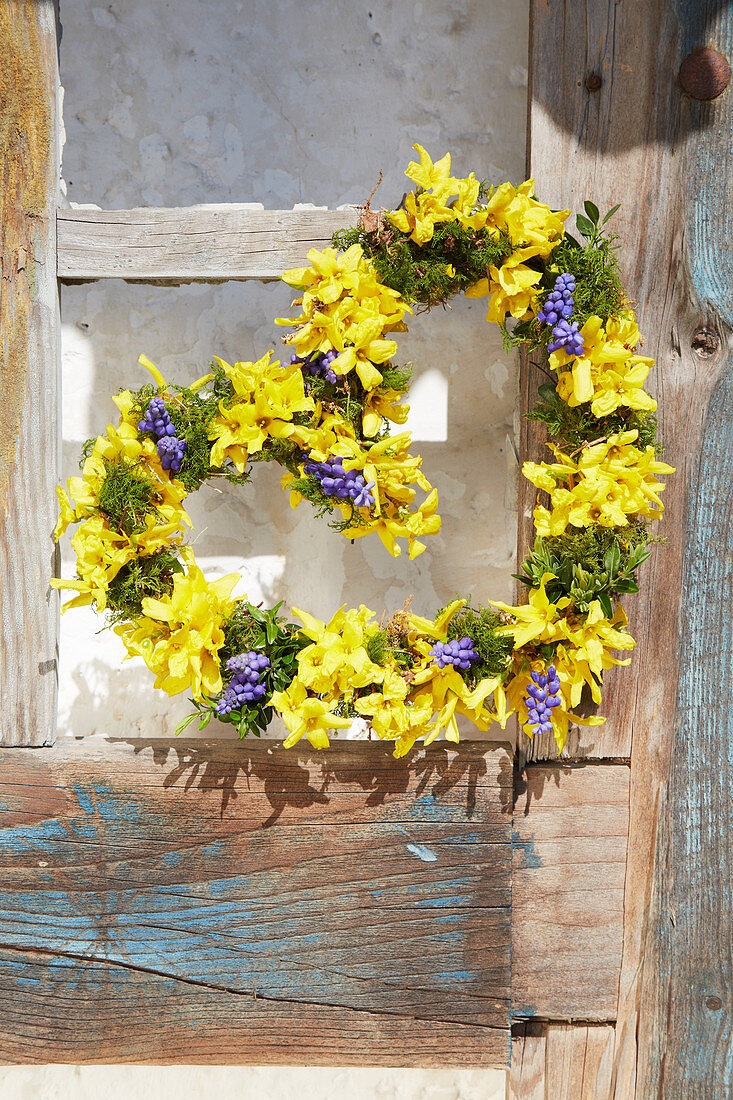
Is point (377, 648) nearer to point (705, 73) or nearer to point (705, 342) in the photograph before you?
point (705, 342)

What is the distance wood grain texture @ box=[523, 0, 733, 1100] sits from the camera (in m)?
1.26

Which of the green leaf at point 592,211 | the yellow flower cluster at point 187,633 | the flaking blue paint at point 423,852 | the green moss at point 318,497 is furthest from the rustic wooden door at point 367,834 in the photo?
the green moss at point 318,497

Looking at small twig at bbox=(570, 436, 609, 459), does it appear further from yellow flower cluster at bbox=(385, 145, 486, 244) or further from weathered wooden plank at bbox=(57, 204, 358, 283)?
weathered wooden plank at bbox=(57, 204, 358, 283)

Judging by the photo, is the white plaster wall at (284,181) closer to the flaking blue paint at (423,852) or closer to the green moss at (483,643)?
the green moss at (483,643)

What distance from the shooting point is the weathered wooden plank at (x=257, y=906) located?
132cm

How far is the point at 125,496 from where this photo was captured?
3.94 feet

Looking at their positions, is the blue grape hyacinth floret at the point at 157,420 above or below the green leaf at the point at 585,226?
below

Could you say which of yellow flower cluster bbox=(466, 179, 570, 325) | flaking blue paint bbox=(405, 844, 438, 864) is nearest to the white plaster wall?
yellow flower cluster bbox=(466, 179, 570, 325)

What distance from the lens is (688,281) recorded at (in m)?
1.29

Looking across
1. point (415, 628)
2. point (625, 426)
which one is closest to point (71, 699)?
point (415, 628)

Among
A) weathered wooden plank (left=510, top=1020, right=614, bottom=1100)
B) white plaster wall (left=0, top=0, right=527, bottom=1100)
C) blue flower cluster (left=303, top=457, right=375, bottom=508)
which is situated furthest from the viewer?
white plaster wall (left=0, top=0, right=527, bottom=1100)

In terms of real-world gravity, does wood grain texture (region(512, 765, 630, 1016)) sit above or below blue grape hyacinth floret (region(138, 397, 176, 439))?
below

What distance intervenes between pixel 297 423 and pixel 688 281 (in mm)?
730

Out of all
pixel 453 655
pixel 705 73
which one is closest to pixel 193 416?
pixel 453 655
